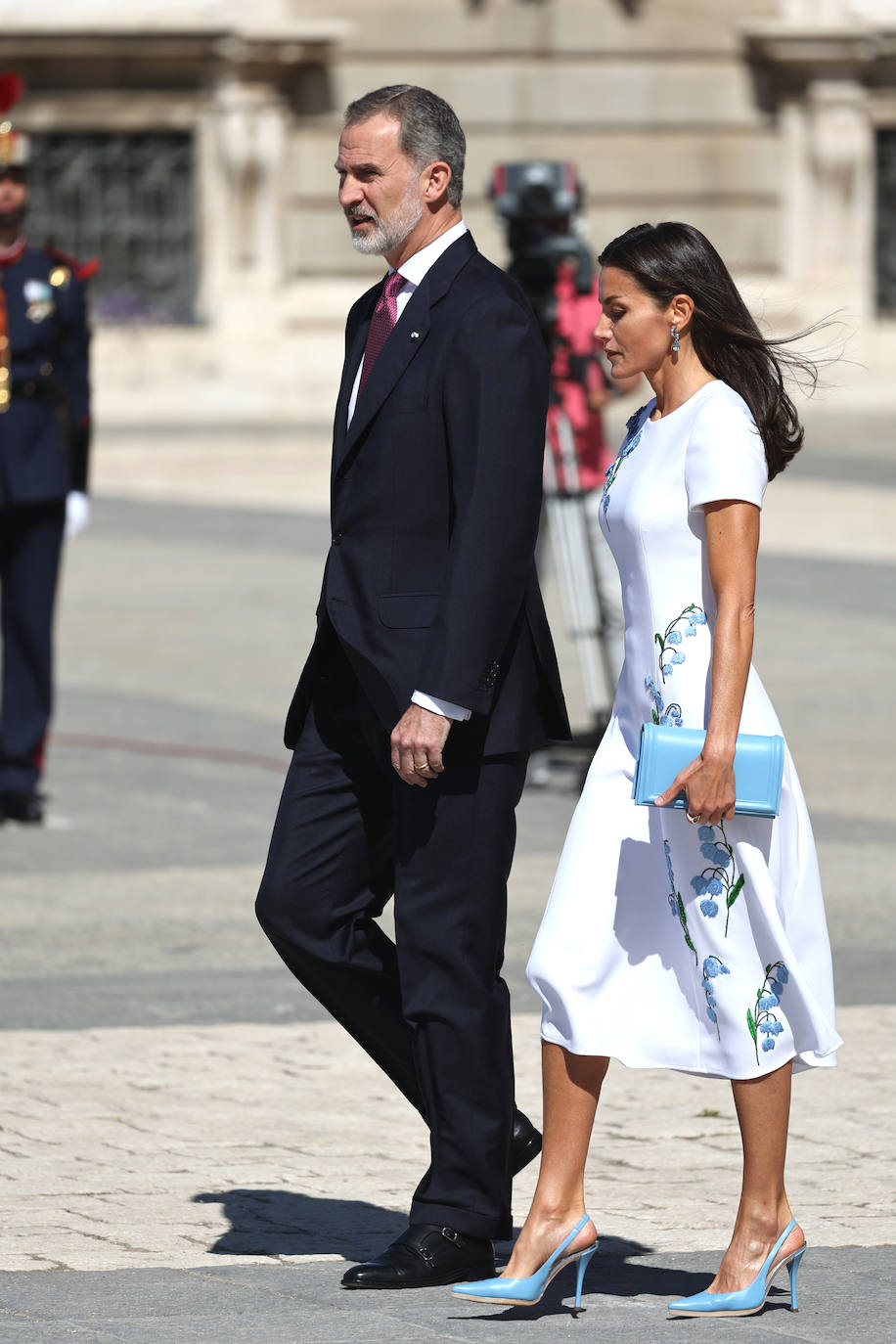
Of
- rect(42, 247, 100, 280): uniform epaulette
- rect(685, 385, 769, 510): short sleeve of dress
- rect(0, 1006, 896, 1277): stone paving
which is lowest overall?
rect(0, 1006, 896, 1277): stone paving

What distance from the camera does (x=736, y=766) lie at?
14.3ft

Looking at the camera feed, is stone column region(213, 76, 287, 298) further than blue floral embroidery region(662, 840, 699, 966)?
Yes

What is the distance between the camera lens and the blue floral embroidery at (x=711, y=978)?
4.43 metres

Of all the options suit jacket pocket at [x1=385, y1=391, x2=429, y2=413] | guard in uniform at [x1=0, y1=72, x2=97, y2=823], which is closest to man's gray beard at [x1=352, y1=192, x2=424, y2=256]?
suit jacket pocket at [x1=385, y1=391, x2=429, y2=413]

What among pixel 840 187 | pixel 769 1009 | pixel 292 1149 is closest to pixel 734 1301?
pixel 769 1009

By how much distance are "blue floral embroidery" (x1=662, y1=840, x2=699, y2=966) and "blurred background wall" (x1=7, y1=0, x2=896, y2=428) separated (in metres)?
23.4

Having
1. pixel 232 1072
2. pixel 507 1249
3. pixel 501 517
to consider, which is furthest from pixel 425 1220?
pixel 232 1072

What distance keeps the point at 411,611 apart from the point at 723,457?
0.61 m

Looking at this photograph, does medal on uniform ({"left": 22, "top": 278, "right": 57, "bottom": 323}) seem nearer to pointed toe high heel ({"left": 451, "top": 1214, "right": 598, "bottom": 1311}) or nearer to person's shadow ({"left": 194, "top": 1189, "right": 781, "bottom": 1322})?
person's shadow ({"left": 194, "top": 1189, "right": 781, "bottom": 1322})

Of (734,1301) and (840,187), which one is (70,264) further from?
(840,187)

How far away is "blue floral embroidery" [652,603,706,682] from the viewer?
4.46 meters

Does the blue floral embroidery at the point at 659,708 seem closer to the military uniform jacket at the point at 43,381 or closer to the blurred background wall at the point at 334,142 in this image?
the military uniform jacket at the point at 43,381

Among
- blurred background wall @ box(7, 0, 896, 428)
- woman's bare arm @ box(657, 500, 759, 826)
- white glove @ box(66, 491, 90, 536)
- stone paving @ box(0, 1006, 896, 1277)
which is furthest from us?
blurred background wall @ box(7, 0, 896, 428)

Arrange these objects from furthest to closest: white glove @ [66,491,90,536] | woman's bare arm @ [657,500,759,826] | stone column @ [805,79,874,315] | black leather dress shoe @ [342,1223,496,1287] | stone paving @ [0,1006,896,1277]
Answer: stone column @ [805,79,874,315]
white glove @ [66,491,90,536]
stone paving @ [0,1006,896,1277]
black leather dress shoe @ [342,1223,496,1287]
woman's bare arm @ [657,500,759,826]
